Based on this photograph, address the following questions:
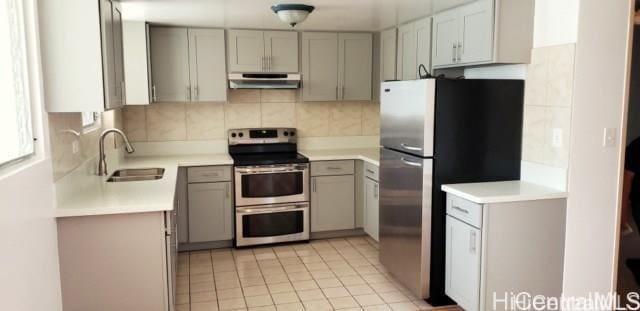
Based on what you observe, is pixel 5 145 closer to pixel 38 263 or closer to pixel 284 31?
pixel 38 263

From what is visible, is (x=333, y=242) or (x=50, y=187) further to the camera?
(x=333, y=242)

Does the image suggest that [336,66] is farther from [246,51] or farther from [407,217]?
[407,217]

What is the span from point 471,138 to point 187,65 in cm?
272

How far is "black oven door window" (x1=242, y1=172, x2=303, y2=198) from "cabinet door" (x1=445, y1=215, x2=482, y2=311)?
1819mm

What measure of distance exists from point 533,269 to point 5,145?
9.41 ft

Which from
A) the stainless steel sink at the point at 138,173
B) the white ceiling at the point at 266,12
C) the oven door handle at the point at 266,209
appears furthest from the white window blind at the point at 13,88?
the oven door handle at the point at 266,209

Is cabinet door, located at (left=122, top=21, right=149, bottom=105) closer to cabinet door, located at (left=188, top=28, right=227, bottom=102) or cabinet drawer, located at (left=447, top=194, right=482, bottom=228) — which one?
cabinet door, located at (left=188, top=28, right=227, bottom=102)

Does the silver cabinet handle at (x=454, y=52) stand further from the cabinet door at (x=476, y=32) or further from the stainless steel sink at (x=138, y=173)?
the stainless steel sink at (x=138, y=173)

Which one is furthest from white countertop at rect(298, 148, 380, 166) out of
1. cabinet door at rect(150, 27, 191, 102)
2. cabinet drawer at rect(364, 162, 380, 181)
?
cabinet door at rect(150, 27, 191, 102)

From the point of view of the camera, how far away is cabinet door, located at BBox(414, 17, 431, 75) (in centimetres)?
383

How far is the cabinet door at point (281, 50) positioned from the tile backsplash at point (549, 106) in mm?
2322

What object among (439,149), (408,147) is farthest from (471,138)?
(408,147)

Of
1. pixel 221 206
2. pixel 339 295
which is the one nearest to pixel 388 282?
pixel 339 295

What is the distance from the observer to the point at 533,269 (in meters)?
2.97
